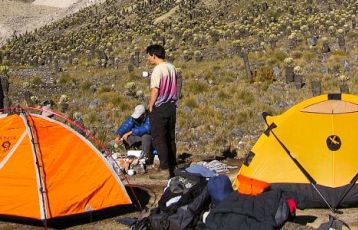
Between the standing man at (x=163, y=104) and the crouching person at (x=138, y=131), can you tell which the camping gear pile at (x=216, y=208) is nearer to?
the standing man at (x=163, y=104)

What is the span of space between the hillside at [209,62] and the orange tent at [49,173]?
522cm

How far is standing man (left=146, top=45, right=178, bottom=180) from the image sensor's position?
948 centimetres

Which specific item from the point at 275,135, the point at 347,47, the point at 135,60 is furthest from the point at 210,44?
the point at 275,135

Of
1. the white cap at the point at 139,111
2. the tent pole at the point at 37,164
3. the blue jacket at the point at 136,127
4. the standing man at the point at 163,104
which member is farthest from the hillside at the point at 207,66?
the white cap at the point at 139,111

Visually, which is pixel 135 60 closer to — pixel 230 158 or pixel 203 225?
pixel 230 158

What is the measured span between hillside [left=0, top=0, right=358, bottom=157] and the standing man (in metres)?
3.10

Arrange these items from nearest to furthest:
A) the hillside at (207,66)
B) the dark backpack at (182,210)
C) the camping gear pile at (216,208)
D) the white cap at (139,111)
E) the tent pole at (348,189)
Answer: the camping gear pile at (216,208)
the dark backpack at (182,210)
the tent pole at (348,189)
the white cap at (139,111)
the hillside at (207,66)

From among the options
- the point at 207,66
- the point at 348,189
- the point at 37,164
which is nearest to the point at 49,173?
the point at 37,164

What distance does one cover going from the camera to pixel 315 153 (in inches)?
330

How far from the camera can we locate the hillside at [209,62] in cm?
1641

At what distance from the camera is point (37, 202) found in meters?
7.52

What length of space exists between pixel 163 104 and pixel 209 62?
60.2ft

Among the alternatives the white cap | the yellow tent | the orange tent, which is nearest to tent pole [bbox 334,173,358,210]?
the yellow tent

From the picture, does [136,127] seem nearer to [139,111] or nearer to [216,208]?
[139,111]
